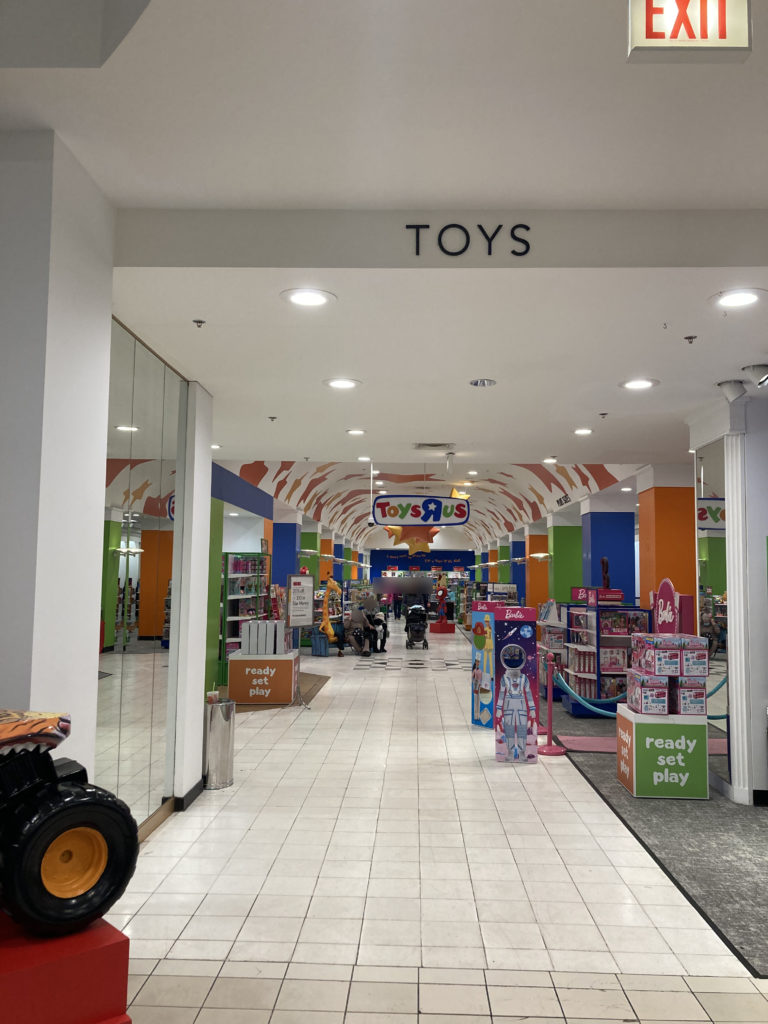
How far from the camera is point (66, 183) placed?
10.2 feet

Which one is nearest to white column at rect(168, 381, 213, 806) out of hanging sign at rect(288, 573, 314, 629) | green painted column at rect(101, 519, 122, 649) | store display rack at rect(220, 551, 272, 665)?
green painted column at rect(101, 519, 122, 649)

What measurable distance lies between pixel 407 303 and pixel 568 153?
1.22m

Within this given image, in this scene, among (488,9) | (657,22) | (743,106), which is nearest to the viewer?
(657,22)

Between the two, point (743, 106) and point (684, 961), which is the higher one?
point (743, 106)

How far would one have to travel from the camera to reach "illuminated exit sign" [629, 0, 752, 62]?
171cm

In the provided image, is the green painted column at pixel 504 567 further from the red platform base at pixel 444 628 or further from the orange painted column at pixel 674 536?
the orange painted column at pixel 674 536

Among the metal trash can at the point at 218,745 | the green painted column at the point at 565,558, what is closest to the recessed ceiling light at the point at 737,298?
the metal trash can at the point at 218,745

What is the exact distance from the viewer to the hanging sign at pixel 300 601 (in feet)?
36.5

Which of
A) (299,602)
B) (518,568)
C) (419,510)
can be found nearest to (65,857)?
(299,602)

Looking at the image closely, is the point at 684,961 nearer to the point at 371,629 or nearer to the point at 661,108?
the point at 661,108

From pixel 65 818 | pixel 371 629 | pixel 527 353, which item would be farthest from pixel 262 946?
pixel 371 629

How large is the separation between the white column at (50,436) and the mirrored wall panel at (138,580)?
53cm

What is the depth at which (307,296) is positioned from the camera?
159 inches

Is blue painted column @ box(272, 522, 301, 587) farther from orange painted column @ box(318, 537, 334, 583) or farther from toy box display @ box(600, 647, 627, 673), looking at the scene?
toy box display @ box(600, 647, 627, 673)
